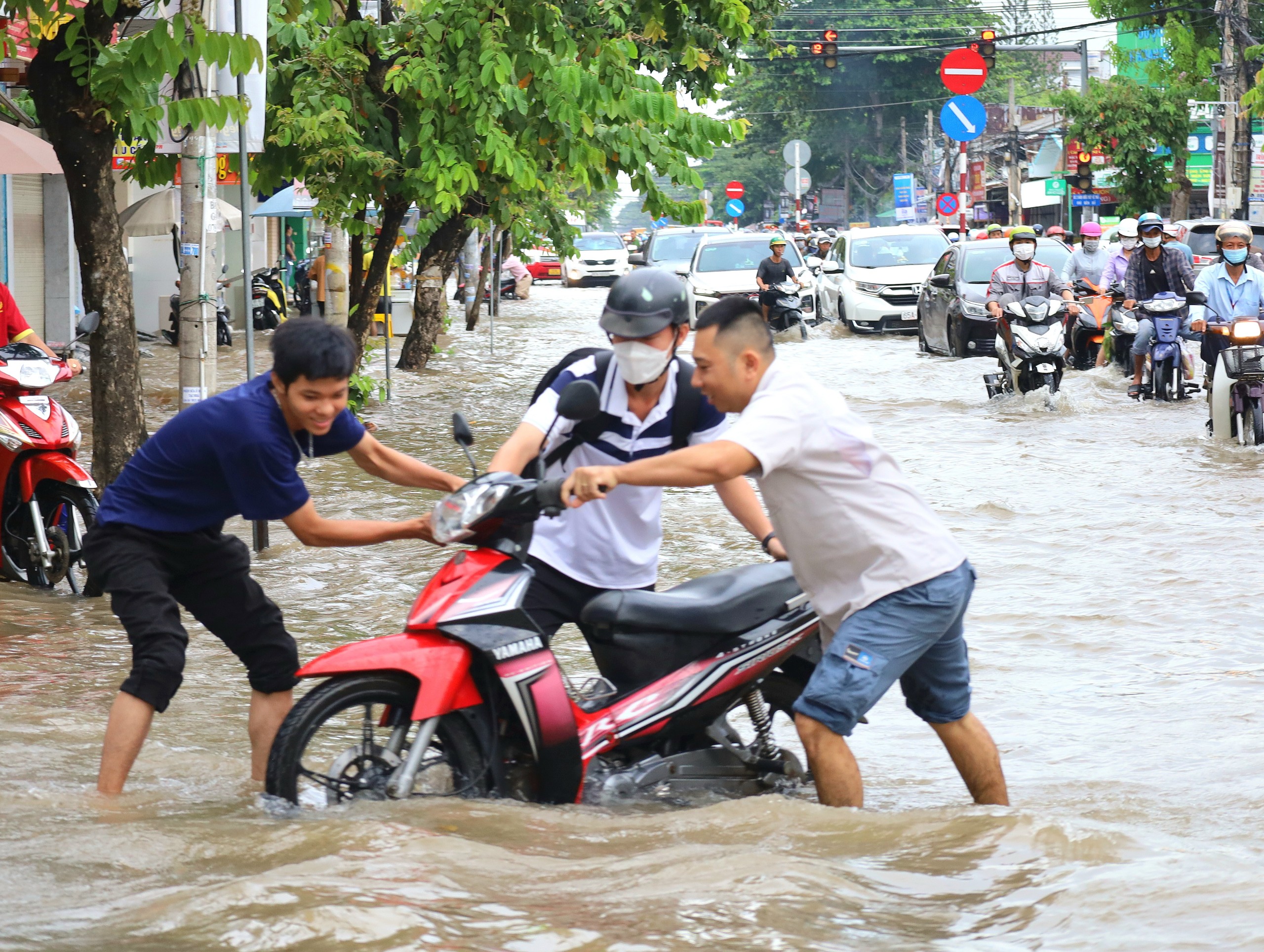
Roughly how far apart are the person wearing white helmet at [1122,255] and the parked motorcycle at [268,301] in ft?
46.5

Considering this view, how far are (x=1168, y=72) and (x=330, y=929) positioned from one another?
4443 cm

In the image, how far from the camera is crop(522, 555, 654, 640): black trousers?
497 cm

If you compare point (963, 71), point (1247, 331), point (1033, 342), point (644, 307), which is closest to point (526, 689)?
point (644, 307)

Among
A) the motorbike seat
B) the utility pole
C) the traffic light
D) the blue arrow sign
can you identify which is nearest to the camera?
the motorbike seat

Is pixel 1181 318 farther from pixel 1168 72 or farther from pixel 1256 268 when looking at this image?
pixel 1168 72

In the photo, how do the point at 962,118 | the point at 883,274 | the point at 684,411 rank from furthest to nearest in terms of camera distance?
the point at 962,118, the point at 883,274, the point at 684,411

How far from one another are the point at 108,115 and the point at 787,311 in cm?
1742

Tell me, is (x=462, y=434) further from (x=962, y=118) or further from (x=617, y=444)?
(x=962, y=118)

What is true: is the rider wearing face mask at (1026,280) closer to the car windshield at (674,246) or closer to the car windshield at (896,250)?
the car windshield at (896,250)

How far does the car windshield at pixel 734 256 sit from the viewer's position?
27.5 metres

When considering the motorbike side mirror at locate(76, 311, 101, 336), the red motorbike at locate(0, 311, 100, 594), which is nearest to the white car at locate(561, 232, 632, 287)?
the red motorbike at locate(0, 311, 100, 594)

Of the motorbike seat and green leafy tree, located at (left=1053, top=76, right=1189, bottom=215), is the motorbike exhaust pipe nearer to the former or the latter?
the motorbike seat

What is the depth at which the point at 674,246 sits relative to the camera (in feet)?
105

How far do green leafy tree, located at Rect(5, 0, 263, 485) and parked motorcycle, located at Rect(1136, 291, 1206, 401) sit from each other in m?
10.0
